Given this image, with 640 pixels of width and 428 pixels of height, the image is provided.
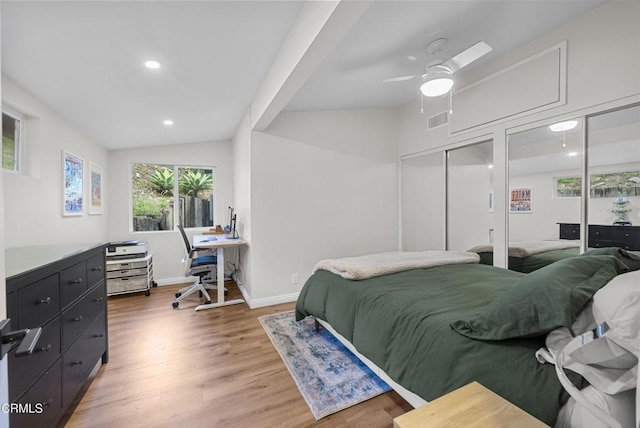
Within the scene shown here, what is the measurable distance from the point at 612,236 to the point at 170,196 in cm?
547

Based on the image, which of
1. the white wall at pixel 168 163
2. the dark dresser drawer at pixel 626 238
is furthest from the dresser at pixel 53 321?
the dark dresser drawer at pixel 626 238

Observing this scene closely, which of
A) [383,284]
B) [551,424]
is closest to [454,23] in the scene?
[383,284]

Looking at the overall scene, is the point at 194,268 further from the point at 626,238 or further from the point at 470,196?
the point at 626,238

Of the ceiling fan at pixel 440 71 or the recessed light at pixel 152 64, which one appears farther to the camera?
the ceiling fan at pixel 440 71

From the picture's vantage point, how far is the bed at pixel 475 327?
1.10m

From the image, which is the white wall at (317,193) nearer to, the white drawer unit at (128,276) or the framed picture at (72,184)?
the white drawer unit at (128,276)

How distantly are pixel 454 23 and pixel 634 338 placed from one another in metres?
2.41

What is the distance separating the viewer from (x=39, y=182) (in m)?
2.50

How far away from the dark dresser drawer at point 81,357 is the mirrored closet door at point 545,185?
12.2ft

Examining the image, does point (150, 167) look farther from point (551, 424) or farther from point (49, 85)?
point (551, 424)

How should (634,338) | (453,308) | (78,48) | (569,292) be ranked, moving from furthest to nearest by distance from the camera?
1. (78,48)
2. (453,308)
3. (569,292)
4. (634,338)

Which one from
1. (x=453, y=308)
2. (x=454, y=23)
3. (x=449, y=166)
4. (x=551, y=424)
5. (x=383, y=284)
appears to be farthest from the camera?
(x=449, y=166)

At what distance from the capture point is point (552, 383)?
1029mm

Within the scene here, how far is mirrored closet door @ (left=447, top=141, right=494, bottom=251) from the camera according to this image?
10.3 feet
